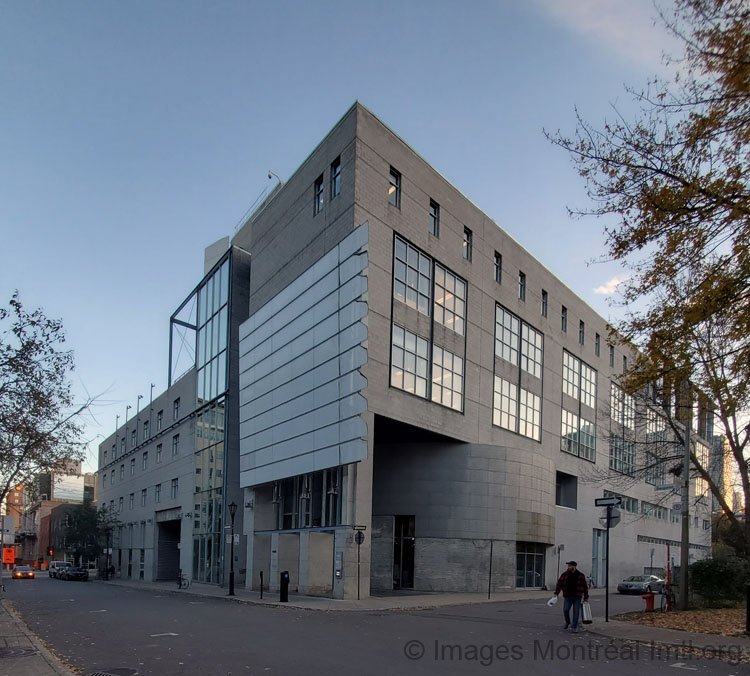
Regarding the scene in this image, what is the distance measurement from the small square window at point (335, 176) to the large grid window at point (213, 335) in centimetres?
1478

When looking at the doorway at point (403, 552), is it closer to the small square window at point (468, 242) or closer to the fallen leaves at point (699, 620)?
the small square window at point (468, 242)

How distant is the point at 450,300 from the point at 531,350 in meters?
10.9

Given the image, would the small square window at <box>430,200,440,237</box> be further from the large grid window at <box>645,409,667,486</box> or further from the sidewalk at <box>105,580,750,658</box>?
the sidewalk at <box>105,580,750,658</box>

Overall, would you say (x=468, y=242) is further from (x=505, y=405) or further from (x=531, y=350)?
(x=531, y=350)

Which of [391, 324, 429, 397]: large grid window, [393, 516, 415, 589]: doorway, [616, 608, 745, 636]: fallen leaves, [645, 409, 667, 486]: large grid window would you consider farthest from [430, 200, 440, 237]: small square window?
[616, 608, 745, 636]: fallen leaves

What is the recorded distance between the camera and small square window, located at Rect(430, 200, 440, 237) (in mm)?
36094

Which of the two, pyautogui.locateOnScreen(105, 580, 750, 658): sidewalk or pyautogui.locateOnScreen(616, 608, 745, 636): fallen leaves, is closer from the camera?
pyautogui.locateOnScreen(105, 580, 750, 658): sidewalk

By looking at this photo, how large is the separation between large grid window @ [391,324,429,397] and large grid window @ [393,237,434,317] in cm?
156

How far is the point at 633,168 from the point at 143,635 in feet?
44.0

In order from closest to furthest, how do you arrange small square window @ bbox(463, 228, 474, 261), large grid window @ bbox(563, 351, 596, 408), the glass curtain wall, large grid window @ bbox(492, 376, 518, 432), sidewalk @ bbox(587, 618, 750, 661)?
sidewalk @ bbox(587, 618, 750, 661)
small square window @ bbox(463, 228, 474, 261)
large grid window @ bbox(492, 376, 518, 432)
the glass curtain wall
large grid window @ bbox(563, 351, 596, 408)

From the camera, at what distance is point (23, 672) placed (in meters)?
10.3

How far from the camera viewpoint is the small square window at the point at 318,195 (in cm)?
3522

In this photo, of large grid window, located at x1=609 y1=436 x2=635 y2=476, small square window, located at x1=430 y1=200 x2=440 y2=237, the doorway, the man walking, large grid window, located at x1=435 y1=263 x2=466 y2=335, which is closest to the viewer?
the man walking

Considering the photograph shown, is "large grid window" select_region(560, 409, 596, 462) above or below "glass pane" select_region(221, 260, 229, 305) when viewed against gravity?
A: below
